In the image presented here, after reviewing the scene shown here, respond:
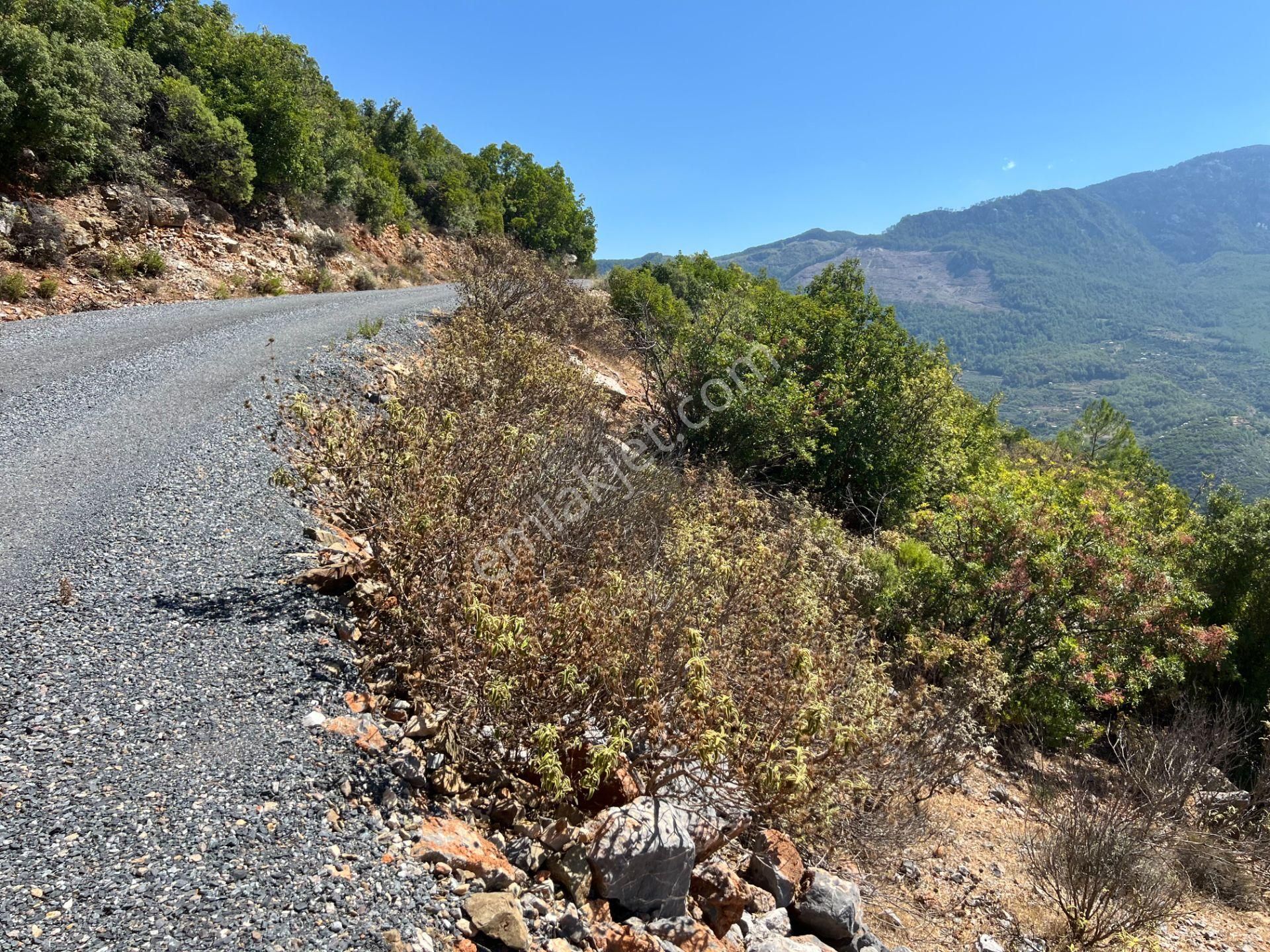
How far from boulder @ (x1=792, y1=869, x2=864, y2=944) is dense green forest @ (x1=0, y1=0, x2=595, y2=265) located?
1357cm

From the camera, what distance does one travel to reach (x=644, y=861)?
2.88m

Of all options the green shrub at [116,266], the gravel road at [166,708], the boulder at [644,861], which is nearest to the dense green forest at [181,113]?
the green shrub at [116,266]

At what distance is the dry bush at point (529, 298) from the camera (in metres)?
11.8

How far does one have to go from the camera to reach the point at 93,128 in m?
10.6

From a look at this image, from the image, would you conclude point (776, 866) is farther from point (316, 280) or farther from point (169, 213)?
point (316, 280)

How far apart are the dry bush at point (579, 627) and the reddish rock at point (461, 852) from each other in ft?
1.19

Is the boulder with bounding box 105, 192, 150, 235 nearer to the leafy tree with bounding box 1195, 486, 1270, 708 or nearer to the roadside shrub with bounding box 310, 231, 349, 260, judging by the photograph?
the roadside shrub with bounding box 310, 231, 349, 260

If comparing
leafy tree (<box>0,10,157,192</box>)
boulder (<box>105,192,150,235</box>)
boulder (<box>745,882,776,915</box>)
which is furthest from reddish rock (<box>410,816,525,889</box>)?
boulder (<box>105,192,150,235</box>)

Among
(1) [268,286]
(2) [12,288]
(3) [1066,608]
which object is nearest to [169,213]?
(1) [268,286]

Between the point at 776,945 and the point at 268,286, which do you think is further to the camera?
the point at 268,286

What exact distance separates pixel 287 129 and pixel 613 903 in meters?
17.8

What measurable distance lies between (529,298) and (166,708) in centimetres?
1073

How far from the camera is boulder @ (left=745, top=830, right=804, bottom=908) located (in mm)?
3623

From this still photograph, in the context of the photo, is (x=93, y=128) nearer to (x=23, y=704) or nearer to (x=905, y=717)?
(x=23, y=704)
